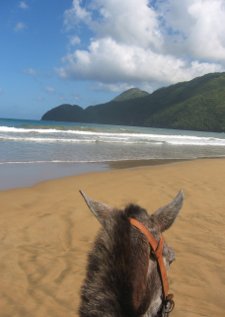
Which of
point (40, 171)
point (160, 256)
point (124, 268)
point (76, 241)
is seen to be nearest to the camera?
point (124, 268)

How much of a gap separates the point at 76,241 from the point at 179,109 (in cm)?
14268

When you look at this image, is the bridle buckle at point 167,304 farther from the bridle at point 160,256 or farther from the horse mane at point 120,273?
the horse mane at point 120,273

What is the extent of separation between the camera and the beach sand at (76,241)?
4.36 metres

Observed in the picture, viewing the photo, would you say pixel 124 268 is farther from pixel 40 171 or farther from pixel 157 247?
pixel 40 171

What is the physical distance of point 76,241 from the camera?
20.3 ft

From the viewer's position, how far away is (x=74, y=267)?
5.16 meters

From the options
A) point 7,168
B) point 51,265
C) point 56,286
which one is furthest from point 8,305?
point 7,168

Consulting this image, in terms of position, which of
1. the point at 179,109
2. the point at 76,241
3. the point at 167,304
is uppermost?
the point at 179,109

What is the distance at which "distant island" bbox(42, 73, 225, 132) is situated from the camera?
128m

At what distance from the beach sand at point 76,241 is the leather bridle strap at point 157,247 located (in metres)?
2.78

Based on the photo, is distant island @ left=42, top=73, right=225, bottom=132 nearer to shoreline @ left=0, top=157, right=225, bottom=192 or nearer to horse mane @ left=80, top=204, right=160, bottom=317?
shoreline @ left=0, top=157, right=225, bottom=192

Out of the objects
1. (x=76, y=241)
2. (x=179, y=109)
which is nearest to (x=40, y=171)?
(x=76, y=241)

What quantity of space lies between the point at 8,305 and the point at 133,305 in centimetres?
308

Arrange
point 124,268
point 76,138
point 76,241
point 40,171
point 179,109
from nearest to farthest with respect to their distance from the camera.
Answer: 1. point 124,268
2. point 76,241
3. point 40,171
4. point 76,138
5. point 179,109
